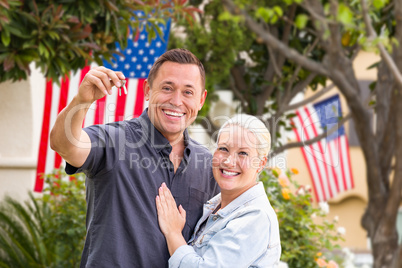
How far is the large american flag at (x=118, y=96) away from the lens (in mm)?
5562

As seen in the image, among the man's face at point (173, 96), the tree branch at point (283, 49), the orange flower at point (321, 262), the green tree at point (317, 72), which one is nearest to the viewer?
the man's face at point (173, 96)

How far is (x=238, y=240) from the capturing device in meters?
2.23

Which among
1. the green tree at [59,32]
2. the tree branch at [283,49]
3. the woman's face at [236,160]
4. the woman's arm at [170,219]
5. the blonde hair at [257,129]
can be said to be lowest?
the woman's arm at [170,219]

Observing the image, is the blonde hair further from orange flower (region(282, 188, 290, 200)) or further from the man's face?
orange flower (region(282, 188, 290, 200))

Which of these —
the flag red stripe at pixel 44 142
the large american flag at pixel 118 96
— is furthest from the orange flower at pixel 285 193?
the flag red stripe at pixel 44 142

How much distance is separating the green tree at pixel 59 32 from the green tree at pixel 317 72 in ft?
6.00

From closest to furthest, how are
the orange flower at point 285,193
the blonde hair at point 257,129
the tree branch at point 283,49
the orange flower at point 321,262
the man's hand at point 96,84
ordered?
the man's hand at point 96,84 < the blonde hair at point 257,129 < the orange flower at point 321,262 < the orange flower at point 285,193 < the tree branch at point 283,49

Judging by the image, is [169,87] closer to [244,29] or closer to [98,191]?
[98,191]

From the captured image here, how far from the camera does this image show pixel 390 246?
6.69m

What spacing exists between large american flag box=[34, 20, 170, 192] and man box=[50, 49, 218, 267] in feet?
9.44

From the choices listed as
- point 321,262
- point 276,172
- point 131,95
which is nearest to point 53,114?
point 131,95

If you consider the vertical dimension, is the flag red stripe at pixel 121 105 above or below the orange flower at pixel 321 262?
above

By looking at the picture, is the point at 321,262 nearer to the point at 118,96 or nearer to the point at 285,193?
the point at 285,193

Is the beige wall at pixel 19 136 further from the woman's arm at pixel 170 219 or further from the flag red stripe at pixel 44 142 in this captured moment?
the woman's arm at pixel 170 219
